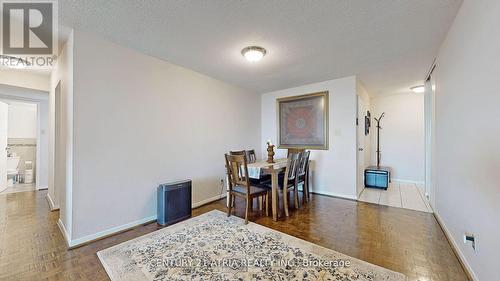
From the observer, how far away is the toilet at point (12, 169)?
4859mm

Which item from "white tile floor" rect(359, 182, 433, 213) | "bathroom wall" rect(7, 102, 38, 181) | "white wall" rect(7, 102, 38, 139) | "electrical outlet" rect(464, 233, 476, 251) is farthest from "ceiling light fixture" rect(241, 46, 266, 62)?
"bathroom wall" rect(7, 102, 38, 181)

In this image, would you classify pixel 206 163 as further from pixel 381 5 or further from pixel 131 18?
pixel 381 5

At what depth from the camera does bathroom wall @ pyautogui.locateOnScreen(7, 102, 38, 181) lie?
5.39 meters

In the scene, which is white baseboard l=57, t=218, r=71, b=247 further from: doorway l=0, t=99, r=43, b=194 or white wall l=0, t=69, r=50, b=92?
doorway l=0, t=99, r=43, b=194

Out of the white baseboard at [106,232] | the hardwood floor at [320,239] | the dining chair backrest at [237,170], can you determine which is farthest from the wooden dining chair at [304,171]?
the white baseboard at [106,232]

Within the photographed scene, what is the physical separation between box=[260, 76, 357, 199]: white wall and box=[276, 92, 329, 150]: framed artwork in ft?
0.40

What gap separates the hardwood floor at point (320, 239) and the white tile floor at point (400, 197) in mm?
320

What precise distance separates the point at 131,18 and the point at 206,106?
72.2 inches

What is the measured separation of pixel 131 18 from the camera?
199 cm

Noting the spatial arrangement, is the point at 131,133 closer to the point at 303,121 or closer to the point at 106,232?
the point at 106,232

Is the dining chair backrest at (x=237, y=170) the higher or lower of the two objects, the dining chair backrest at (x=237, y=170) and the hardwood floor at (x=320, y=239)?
the higher

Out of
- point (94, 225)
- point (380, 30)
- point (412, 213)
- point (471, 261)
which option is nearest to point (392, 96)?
point (412, 213)

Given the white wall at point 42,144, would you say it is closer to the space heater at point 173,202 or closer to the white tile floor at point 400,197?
A: the space heater at point 173,202

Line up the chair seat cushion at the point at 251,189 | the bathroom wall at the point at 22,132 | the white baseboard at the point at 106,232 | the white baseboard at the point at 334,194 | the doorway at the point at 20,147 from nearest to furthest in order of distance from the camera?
the white baseboard at the point at 106,232
the chair seat cushion at the point at 251,189
the white baseboard at the point at 334,194
the doorway at the point at 20,147
the bathroom wall at the point at 22,132
